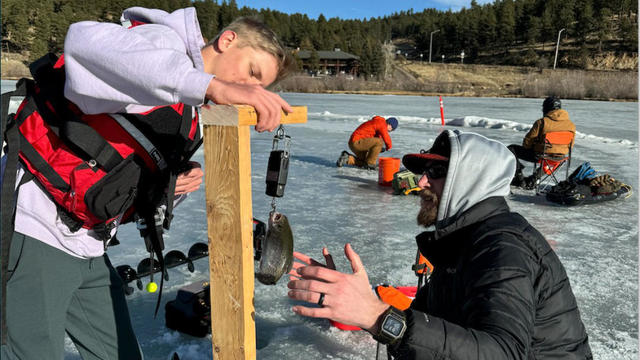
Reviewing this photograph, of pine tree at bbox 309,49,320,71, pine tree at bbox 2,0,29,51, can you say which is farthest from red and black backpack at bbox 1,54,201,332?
pine tree at bbox 309,49,320,71

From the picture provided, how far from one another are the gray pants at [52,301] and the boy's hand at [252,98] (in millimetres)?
811

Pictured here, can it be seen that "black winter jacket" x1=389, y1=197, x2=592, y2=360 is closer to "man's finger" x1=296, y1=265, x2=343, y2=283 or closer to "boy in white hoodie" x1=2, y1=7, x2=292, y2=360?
"man's finger" x1=296, y1=265, x2=343, y2=283

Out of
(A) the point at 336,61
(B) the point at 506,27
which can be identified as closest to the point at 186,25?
(A) the point at 336,61

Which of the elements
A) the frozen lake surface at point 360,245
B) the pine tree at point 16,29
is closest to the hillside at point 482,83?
the frozen lake surface at point 360,245

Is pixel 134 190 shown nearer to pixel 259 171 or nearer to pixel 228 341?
pixel 228 341

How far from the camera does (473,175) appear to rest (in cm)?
158

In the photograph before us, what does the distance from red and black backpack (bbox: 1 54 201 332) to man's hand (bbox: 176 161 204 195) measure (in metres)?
0.30

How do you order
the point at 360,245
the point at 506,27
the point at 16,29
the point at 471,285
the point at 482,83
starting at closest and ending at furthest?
the point at 471,285
the point at 360,245
the point at 482,83
the point at 16,29
the point at 506,27

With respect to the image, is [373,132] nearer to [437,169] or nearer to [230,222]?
[437,169]

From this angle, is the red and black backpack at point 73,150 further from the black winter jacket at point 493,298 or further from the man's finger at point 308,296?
the black winter jacket at point 493,298

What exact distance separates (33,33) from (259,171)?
73.2m

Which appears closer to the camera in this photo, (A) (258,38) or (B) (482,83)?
(A) (258,38)

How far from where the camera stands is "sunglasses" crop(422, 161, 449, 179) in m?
1.79

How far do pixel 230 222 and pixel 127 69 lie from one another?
47 centimetres
